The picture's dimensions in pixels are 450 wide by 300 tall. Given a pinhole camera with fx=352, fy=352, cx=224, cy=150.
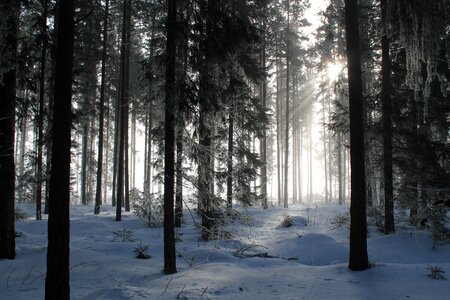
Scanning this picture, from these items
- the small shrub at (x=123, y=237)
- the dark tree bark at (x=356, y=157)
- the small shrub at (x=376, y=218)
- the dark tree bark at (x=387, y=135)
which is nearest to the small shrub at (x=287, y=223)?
the small shrub at (x=376, y=218)

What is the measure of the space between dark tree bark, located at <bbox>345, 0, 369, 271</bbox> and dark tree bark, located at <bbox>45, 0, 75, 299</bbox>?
6.64 meters

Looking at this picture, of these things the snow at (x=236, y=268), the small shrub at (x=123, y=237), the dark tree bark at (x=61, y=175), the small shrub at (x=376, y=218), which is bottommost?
the snow at (x=236, y=268)

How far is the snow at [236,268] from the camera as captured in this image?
285 inches

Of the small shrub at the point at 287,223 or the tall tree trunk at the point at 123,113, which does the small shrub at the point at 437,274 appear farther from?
the tall tree trunk at the point at 123,113

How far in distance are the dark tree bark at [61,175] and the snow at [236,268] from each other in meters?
1.32

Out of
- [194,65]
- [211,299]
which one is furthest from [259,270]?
[194,65]

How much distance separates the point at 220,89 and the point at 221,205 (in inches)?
121

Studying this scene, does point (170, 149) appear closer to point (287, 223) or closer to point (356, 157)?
point (356, 157)

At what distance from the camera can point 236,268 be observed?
30.5 ft

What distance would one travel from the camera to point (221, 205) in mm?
9367

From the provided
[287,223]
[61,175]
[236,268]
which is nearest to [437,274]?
[236,268]

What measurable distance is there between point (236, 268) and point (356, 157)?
425cm

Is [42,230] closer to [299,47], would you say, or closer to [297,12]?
[297,12]

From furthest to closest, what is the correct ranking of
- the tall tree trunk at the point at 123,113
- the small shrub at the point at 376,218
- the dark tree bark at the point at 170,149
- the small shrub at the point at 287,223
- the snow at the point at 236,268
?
the tall tree trunk at the point at 123,113 → the small shrub at the point at 287,223 → the small shrub at the point at 376,218 → the dark tree bark at the point at 170,149 → the snow at the point at 236,268
